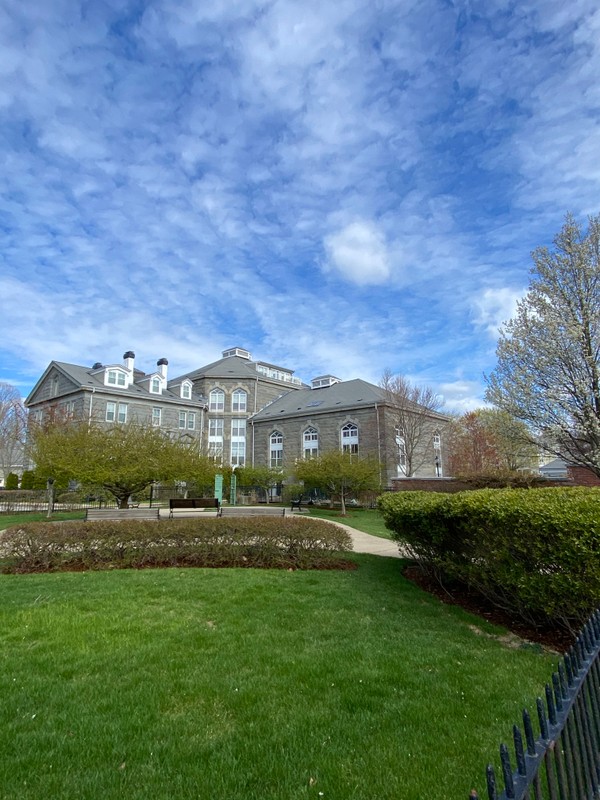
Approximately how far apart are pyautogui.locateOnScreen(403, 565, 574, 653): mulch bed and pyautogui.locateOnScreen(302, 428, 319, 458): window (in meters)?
30.7

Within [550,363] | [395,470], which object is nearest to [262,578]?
[550,363]

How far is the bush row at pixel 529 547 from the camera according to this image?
14.8 feet

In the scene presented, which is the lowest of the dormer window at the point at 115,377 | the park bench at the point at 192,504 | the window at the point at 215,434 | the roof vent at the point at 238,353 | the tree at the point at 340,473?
the park bench at the point at 192,504

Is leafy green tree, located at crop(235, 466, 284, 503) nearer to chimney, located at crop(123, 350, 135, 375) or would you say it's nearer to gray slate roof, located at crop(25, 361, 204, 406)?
gray slate roof, located at crop(25, 361, 204, 406)

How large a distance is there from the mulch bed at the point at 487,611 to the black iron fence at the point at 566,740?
351 cm

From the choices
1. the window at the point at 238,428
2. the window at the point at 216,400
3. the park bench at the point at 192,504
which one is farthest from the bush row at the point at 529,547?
the window at the point at 216,400

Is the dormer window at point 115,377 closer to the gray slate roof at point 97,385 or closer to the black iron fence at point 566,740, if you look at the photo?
the gray slate roof at point 97,385

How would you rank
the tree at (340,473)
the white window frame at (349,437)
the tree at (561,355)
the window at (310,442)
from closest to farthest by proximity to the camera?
the tree at (561,355) → the tree at (340,473) → the white window frame at (349,437) → the window at (310,442)

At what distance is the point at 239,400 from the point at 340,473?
22600mm

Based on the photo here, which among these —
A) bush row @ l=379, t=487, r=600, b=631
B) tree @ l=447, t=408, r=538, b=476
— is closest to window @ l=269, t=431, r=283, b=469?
tree @ l=447, t=408, r=538, b=476

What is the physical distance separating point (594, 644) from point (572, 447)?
1111cm

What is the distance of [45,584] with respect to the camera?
7273 mm

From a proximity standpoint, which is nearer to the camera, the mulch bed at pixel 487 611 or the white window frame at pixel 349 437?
the mulch bed at pixel 487 611

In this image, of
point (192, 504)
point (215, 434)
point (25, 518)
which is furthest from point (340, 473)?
point (215, 434)
